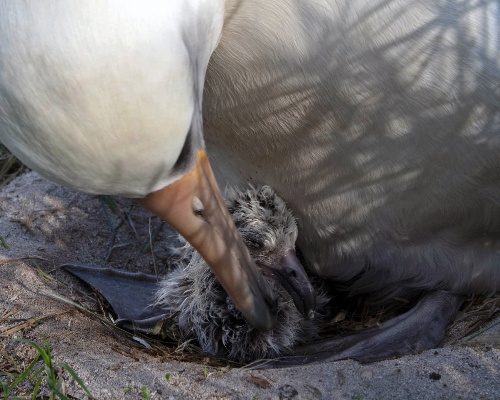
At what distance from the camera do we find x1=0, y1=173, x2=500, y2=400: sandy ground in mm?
2219

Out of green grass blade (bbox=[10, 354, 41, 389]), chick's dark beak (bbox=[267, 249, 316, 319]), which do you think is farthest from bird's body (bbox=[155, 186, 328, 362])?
green grass blade (bbox=[10, 354, 41, 389])

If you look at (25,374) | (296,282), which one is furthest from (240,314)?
(25,374)

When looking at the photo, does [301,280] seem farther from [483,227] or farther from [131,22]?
[131,22]

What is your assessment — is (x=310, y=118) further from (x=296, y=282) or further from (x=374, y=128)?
(x=296, y=282)

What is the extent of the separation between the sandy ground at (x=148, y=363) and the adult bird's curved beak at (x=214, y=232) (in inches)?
8.5

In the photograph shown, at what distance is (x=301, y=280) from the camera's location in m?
2.77

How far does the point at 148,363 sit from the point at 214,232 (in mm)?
445

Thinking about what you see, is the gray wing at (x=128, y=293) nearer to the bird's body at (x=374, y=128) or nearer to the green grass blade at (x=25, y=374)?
the bird's body at (x=374, y=128)

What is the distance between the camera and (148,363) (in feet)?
8.05

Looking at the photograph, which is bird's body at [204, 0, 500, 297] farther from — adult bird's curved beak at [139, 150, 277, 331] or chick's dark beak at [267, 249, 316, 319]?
adult bird's curved beak at [139, 150, 277, 331]

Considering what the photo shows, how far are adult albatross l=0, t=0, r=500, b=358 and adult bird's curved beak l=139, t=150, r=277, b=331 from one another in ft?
0.04

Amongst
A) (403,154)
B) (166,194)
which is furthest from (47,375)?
(403,154)

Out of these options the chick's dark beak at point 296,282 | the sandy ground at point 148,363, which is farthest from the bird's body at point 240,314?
the sandy ground at point 148,363

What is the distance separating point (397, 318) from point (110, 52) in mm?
1581
